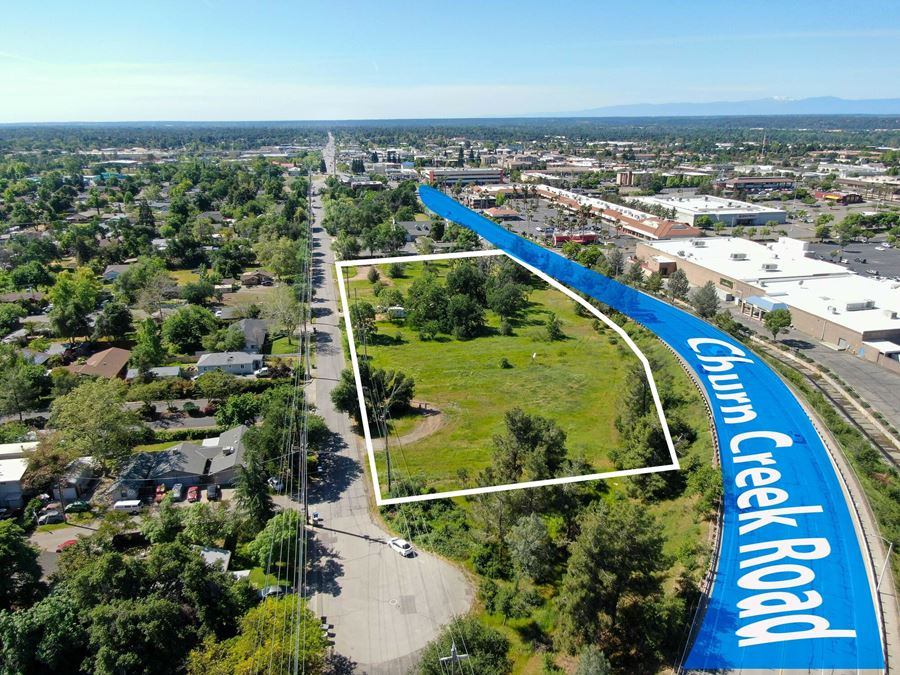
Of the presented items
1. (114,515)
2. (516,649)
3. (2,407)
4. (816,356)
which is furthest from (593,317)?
(816,356)

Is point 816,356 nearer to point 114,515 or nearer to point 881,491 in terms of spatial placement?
point 881,491

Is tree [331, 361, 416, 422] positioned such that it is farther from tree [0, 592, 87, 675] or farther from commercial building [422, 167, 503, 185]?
commercial building [422, 167, 503, 185]

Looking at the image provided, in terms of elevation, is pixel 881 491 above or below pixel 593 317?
below

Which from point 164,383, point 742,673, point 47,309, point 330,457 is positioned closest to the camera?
point 742,673

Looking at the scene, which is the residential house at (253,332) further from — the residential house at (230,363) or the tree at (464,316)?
the tree at (464,316)

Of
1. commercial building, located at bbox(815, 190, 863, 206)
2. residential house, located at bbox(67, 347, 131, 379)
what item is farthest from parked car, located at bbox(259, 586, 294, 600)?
commercial building, located at bbox(815, 190, 863, 206)

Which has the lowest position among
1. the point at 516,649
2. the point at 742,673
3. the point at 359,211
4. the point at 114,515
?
the point at 516,649
